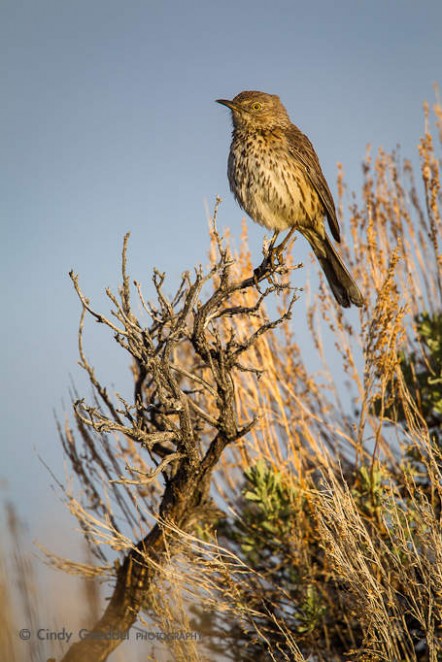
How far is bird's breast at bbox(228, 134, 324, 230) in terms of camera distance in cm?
470

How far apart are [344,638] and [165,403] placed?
2.34 meters

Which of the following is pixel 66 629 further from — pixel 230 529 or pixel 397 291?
pixel 397 291

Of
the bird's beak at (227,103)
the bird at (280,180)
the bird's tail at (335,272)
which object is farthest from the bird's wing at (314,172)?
the bird's beak at (227,103)

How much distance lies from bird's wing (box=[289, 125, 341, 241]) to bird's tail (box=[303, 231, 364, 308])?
0.13 m

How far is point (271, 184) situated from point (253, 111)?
638 mm

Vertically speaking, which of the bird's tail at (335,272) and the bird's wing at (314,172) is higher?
the bird's wing at (314,172)

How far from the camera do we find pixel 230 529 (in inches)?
215

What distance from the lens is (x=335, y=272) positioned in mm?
5012

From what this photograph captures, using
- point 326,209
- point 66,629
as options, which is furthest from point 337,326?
point 66,629

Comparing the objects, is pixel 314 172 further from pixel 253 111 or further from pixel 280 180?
pixel 253 111

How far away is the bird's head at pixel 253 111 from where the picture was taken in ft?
16.1

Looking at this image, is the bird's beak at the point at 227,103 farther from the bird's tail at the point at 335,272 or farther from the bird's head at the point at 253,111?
the bird's tail at the point at 335,272

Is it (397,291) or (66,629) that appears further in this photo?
(397,291)

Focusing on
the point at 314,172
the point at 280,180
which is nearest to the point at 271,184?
the point at 280,180
